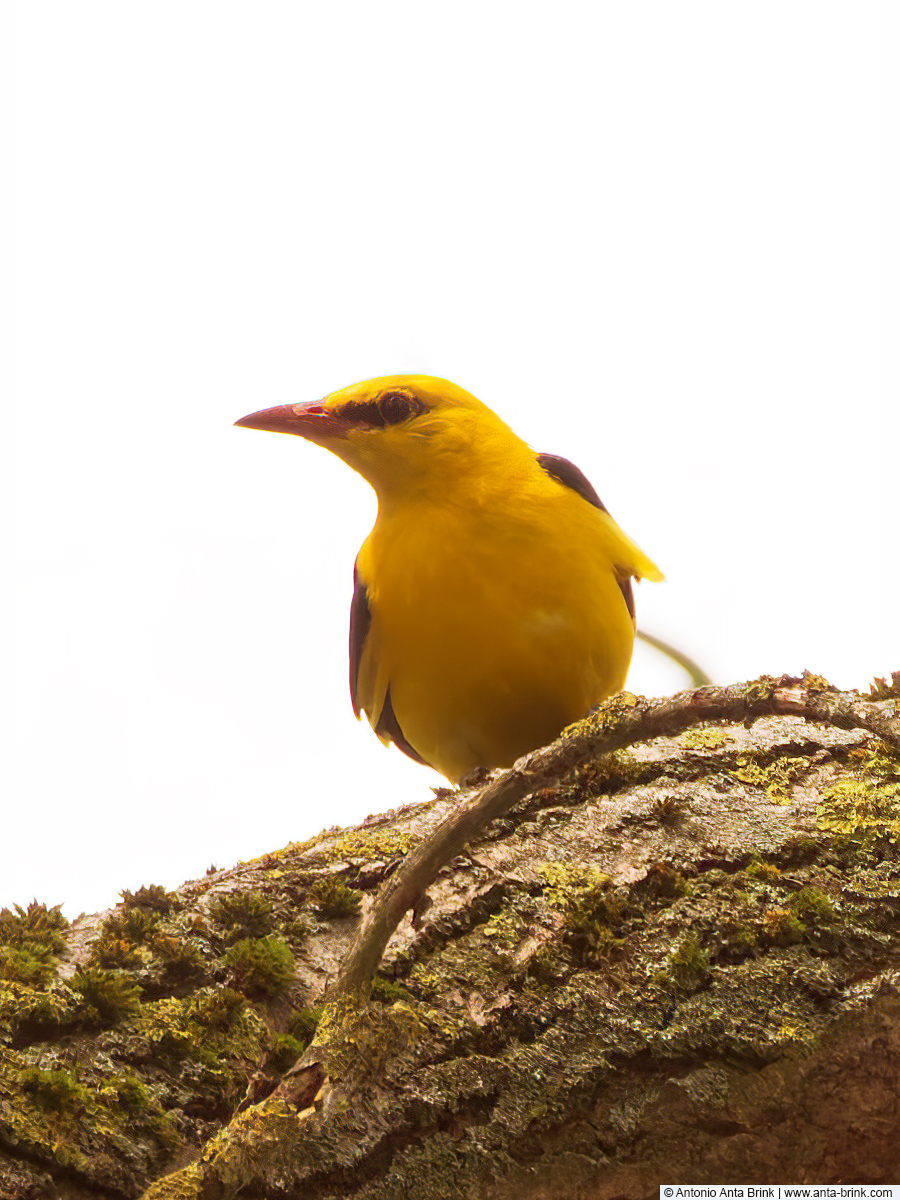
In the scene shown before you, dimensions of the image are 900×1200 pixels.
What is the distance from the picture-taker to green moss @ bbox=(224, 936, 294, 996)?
5.50 feet

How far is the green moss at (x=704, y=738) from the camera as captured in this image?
2234 mm

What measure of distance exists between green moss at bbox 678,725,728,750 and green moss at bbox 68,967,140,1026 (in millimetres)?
1280

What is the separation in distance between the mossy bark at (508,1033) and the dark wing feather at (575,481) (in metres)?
0.95

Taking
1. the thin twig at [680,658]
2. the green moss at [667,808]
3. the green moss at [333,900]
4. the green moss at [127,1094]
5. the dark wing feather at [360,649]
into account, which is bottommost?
the green moss at [127,1094]

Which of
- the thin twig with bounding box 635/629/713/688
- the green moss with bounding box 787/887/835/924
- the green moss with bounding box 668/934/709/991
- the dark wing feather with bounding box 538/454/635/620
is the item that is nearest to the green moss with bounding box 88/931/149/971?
the green moss with bounding box 668/934/709/991

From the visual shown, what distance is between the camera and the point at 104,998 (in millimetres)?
1523

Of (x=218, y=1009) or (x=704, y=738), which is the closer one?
(x=218, y=1009)

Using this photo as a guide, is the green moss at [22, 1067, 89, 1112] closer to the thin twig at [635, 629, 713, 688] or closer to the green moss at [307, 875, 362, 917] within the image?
the green moss at [307, 875, 362, 917]

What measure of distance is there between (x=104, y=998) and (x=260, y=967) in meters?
0.27

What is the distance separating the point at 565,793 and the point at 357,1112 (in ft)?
2.81

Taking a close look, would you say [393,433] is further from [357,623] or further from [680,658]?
[680,658]

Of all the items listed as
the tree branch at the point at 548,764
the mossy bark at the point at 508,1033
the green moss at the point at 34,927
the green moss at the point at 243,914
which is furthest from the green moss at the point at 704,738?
the green moss at the point at 34,927

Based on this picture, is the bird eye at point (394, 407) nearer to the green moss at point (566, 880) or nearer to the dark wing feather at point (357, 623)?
the dark wing feather at point (357, 623)

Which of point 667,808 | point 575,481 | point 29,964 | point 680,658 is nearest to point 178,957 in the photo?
point 29,964
